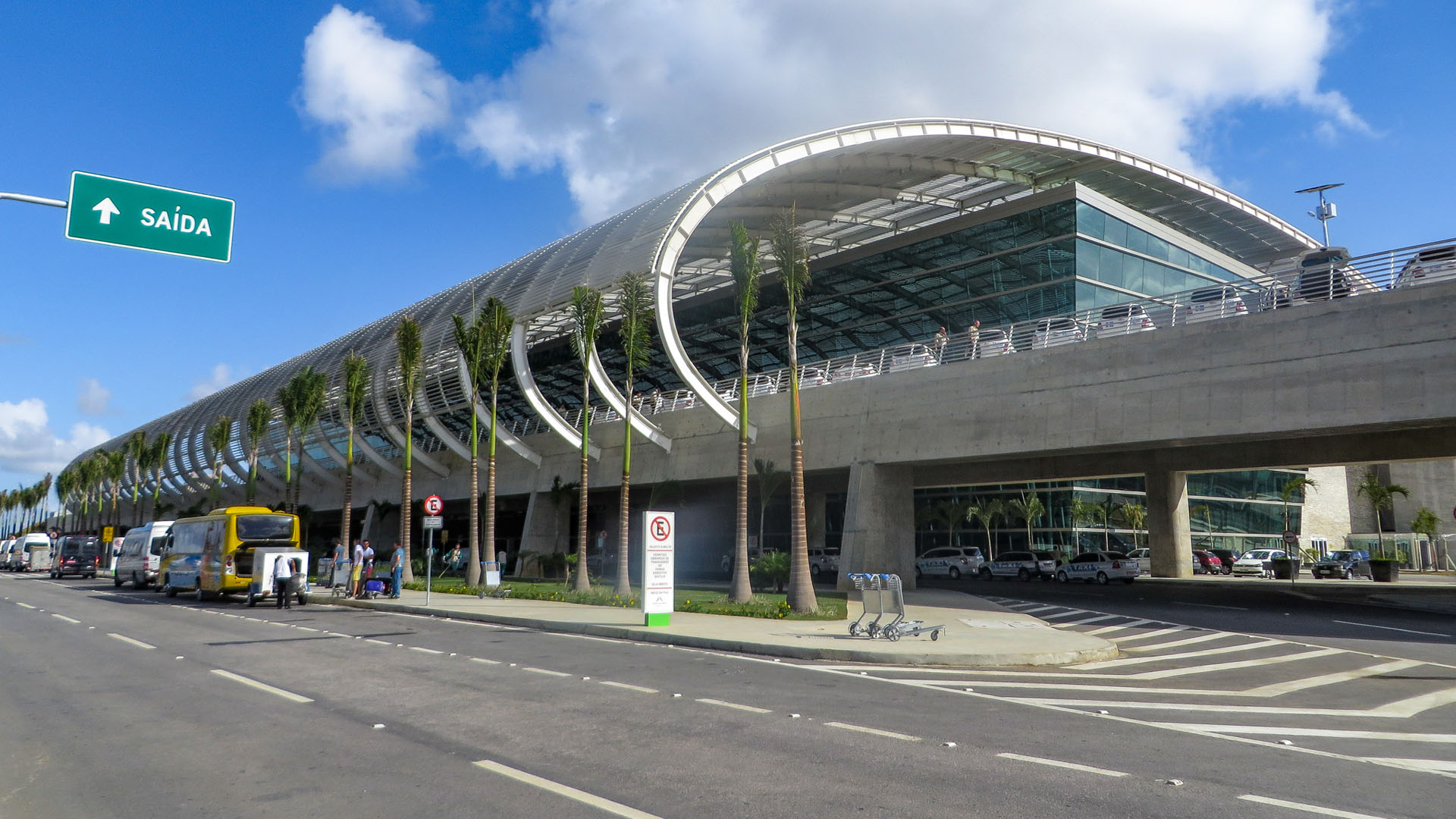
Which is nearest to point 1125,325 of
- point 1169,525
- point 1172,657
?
point 1172,657

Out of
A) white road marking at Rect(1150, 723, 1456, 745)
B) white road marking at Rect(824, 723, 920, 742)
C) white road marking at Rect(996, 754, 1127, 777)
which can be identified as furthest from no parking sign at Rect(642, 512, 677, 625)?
white road marking at Rect(996, 754, 1127, 777)

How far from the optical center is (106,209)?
11430 millimetres

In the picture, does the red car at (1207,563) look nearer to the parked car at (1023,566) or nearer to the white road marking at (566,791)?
the parked car at (1023,566)

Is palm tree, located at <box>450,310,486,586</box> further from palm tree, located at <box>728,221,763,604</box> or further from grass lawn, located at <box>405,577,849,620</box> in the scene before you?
palm tree, located at <box>728,221,763,604</box>

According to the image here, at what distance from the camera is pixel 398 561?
2967 centimetres

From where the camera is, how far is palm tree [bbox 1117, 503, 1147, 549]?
59.1 m

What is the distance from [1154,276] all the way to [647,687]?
45.3 metres

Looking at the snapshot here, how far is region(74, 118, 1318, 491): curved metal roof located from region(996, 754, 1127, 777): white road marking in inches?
1024

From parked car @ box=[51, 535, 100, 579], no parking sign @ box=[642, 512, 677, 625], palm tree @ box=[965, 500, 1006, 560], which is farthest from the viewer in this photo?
palm tree @ box=[965, 500, 1006, 560]

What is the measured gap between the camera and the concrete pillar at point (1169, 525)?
39969 millimetres

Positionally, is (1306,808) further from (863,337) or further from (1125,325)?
(863,337)

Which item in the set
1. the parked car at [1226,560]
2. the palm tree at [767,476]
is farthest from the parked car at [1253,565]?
the palm tree at [767,476]

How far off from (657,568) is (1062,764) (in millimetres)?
12777

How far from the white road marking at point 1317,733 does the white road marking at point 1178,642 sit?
7.72 meters
